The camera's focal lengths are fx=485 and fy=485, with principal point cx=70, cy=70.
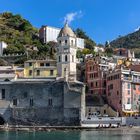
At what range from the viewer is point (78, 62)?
8931cm

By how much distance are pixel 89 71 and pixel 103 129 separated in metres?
19.8

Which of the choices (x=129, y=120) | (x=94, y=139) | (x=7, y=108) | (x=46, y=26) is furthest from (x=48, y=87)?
(x=46, y=26)

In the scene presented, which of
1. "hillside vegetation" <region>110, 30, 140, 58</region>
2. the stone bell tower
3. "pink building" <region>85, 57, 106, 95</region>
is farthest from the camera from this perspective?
"hillside vegetation" <region>110, 30, 140, 58</region>

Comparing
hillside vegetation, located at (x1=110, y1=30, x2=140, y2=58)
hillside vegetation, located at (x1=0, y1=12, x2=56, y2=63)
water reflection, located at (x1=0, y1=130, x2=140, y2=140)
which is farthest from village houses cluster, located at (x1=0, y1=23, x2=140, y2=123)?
hillside vegetation, located at (x1=110, y1=30, x2=140, y2=58)

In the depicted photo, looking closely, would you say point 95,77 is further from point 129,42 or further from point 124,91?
point 129,42

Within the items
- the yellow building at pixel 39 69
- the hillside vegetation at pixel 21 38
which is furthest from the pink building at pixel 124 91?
the hillside vegetation at pixel 21 38

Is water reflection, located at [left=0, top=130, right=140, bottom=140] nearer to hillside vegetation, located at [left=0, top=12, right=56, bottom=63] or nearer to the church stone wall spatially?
the church stone wall

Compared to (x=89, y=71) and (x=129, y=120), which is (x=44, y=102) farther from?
(x=89, y=71)

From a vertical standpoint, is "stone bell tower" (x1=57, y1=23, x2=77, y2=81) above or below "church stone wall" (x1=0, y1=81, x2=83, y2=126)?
above

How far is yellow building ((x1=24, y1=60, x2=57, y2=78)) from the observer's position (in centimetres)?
7938

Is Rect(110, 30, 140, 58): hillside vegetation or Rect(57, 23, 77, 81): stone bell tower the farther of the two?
Rect(110, 30, 140, 58): hillside vegetation

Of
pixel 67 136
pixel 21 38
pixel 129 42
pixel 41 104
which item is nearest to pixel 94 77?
pixel 41 104

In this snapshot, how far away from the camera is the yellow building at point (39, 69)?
260 feet

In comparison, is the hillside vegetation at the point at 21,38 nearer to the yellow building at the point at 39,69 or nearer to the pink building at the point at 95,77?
the yellow building at the point at 39,69
